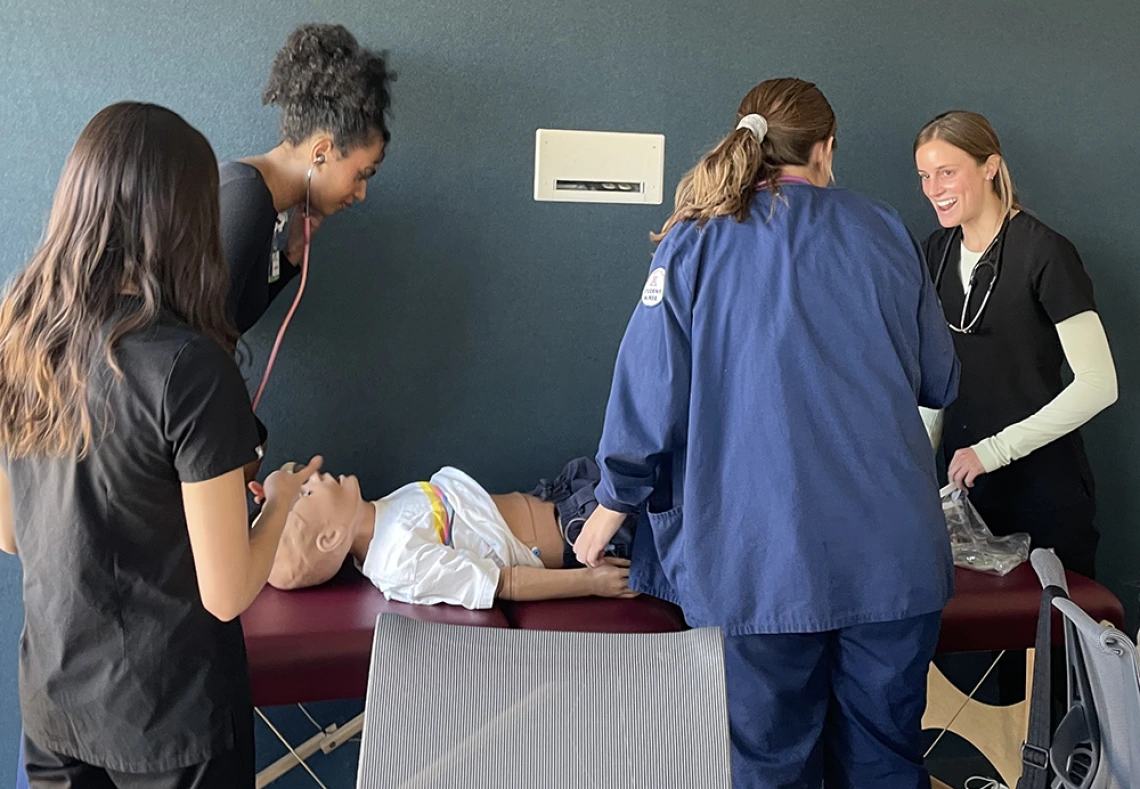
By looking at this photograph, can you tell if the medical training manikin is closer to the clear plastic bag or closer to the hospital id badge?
the hospital id badge

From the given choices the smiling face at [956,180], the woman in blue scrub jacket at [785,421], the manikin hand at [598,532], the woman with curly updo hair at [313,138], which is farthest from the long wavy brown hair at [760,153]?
the smiling face at [956,180]

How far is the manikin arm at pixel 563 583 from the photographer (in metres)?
2.01

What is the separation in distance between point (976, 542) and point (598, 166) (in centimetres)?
119

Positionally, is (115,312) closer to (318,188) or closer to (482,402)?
(318,188)

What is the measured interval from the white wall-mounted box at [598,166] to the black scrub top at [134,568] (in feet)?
3.99

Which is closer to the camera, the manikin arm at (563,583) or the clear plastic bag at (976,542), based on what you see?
the manikin arm at (563,583)

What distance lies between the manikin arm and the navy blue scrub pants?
1.23ft

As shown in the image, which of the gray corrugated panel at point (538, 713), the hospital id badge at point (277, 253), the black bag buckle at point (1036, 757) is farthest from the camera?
the hospital id badge at point (277, 253)

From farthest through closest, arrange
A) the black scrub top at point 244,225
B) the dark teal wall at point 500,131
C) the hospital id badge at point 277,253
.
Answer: the dark teal wall at point 500,131 → the hospital id badge at point 277,253 → the black scrub top at point 244,225

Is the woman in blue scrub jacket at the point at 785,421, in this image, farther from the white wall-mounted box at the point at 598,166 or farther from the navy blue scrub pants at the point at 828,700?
the white wall-mounted box at the point at 598,166

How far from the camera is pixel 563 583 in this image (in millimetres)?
2023

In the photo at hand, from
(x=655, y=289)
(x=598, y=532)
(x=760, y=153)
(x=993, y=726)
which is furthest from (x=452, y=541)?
(x=993, y=726)

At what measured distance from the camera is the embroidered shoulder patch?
1.62m

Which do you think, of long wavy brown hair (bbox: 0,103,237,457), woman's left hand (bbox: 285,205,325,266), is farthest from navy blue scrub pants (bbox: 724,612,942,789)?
woman's left hand (bbox: 285,205,325,266)
